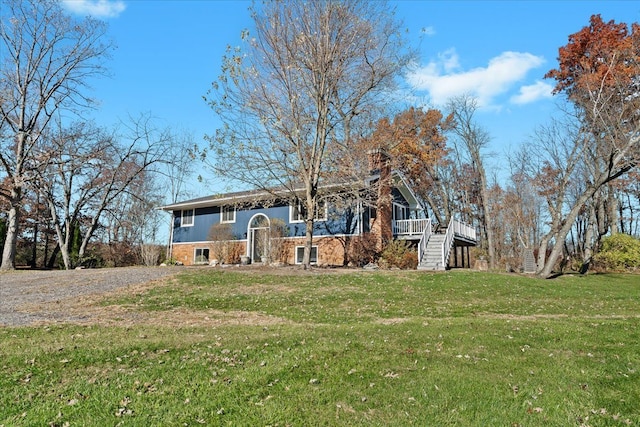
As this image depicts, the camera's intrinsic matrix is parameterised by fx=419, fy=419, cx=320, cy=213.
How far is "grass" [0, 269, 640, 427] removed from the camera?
12.8 feet

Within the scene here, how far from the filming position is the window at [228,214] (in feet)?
83.1

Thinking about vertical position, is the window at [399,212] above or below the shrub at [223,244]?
above

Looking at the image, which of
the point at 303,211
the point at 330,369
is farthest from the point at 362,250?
the point at 330,369

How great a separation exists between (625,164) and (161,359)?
19.6 metres

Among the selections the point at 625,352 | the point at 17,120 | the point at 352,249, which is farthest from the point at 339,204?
the point at 17,120

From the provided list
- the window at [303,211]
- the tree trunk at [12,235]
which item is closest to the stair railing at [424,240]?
the window at [303,211]

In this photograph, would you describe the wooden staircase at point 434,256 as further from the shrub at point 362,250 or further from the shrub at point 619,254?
the shrub at point 619,254

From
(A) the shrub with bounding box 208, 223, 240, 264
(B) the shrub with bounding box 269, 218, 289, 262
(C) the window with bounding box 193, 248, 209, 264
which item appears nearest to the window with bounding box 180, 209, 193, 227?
(C) the window with bounding box 193, 248, 209, 264

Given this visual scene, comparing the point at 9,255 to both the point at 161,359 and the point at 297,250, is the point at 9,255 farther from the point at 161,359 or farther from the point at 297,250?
the point at 161,359

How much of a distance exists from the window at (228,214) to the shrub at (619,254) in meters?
21.4

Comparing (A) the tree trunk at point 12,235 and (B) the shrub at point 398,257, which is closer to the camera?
(B) the shrub at point 398,257

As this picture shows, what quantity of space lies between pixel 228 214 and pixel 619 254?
2228cm

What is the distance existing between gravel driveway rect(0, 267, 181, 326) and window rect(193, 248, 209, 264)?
9598 millimetres

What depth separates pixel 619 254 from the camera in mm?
22969
